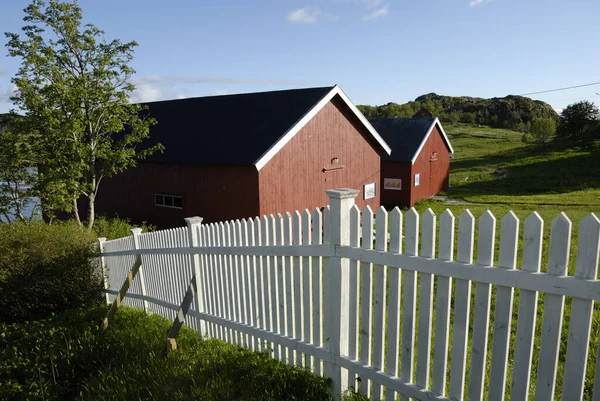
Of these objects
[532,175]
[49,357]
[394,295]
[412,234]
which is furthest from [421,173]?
[412,234]

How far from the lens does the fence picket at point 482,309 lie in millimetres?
2678

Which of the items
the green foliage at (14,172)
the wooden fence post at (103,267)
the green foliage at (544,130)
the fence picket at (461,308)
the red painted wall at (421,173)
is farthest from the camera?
the green foliage at (544,130)

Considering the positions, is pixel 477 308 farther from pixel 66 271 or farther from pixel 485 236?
pixel 66 271

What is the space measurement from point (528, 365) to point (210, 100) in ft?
57.9

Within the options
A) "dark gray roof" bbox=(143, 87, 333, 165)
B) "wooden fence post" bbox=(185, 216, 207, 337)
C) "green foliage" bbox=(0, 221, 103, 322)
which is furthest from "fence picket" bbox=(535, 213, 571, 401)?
"dark gray roof" bbox=(143, 87, 333, 165)

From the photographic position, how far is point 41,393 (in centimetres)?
468

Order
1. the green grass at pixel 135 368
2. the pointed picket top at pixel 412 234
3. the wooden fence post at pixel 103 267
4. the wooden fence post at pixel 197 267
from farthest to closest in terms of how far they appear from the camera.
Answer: the wooden fence post at pixel 103 267 < the wooden fence post at pixel 197 267 < the green grass at pixel 135 368 < the pointed picket top at pixel 412 234

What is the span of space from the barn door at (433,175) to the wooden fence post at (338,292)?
23.1 meters

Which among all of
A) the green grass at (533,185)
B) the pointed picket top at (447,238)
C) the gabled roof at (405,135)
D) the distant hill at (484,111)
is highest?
the distant hill at (484,111)

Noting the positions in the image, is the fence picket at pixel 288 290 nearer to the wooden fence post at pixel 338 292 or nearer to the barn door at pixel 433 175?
the wooden fence post at pixel 338 292

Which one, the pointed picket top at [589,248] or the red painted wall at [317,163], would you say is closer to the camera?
the pointed picket top at [589,248]

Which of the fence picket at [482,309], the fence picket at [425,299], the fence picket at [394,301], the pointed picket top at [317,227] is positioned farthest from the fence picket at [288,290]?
the fence picket at [482,309]

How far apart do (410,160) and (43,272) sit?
61.2ft

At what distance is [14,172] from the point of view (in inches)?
504
